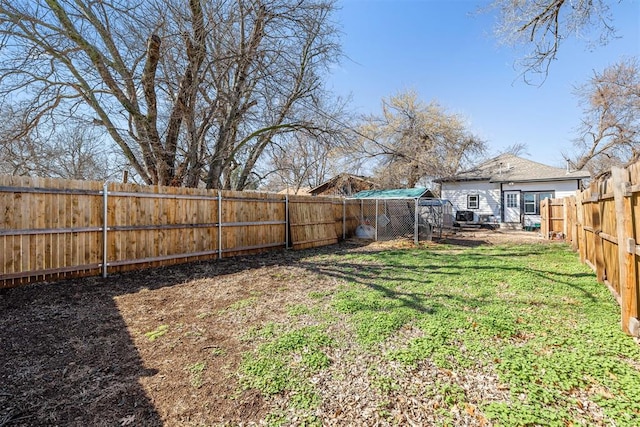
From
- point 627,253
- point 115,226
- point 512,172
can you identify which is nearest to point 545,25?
point 627,253

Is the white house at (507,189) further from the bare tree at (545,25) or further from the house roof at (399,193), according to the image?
the bare tree at (545,25)

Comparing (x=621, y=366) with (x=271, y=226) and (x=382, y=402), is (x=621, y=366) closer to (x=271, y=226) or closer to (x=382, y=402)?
(x=382, y=402)

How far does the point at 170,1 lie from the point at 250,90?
2.76m

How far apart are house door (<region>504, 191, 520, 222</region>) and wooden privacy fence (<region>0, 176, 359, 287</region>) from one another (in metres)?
16.0

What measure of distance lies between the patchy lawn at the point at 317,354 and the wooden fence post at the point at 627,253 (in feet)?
0.71

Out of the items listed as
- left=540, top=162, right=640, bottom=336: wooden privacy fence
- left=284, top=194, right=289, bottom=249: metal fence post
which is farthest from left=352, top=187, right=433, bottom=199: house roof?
left=540, top=162, right=640, bottom=336: wooden privacy fence

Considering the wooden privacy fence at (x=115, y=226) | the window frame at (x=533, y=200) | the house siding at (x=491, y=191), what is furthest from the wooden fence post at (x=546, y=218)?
the wooden privacy fence at (x=115, y=226)

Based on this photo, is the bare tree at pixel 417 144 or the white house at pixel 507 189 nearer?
the white house at pixel 507 189

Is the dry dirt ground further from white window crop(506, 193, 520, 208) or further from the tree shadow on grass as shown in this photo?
white window crop(506, 193, 520, 208)

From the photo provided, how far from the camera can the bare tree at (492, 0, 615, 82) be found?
599 centimetres

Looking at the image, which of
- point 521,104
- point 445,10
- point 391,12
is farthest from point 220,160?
point 521,104

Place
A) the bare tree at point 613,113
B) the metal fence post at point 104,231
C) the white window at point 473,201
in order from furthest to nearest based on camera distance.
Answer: the white window at point 473,201 < the bare tree at point 613,113 < the metal fence post at point 104,231

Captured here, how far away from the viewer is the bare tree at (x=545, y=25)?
5.99 m

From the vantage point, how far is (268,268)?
6.91 m
